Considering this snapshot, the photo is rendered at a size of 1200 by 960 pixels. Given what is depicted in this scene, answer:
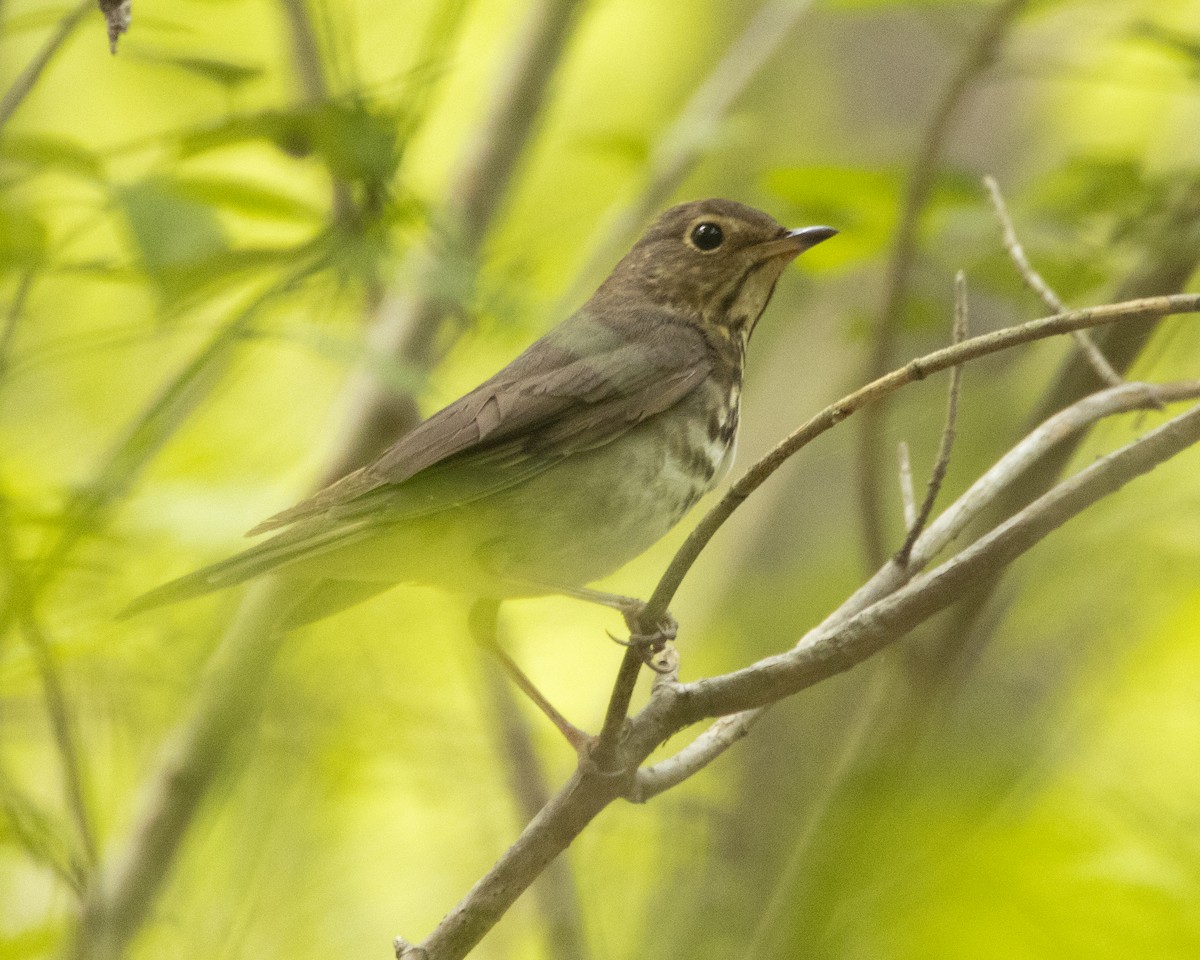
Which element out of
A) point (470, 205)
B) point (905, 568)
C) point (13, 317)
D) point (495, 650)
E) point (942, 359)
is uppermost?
point (470, 205)

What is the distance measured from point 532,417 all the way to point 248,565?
0.93 metres

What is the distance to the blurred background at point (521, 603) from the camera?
3146mm

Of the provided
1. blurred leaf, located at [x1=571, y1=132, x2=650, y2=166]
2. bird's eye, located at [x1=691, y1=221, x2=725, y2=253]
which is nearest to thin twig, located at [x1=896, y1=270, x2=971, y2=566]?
bird's eye, located at [x1=691, y1=221, x2=725, y2=253]

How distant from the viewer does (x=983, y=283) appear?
462cm

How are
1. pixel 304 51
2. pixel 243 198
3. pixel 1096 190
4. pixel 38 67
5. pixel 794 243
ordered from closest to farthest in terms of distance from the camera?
pixel 38 67, pixel 243 198, pixel 1096 190, pixel 794 243, pixel 304 51

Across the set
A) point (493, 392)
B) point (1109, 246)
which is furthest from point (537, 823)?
point (1109, 246)

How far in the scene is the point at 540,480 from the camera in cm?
374

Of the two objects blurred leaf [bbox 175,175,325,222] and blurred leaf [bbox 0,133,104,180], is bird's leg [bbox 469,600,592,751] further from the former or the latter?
blurred leaf [bbox 0,133,104,180]

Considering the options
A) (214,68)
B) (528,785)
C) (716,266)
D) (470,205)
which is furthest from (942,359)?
(470,205)

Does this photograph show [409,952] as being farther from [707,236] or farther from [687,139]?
[687,139]

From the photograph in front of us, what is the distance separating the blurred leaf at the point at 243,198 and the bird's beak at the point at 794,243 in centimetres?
150

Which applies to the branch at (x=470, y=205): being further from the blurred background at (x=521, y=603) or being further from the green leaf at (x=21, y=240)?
the green leaf at (x=21, y=240)

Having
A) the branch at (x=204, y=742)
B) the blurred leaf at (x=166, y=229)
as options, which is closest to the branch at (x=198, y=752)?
the branch at (x=204, y=742)

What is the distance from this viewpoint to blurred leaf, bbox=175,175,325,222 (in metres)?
3.47
